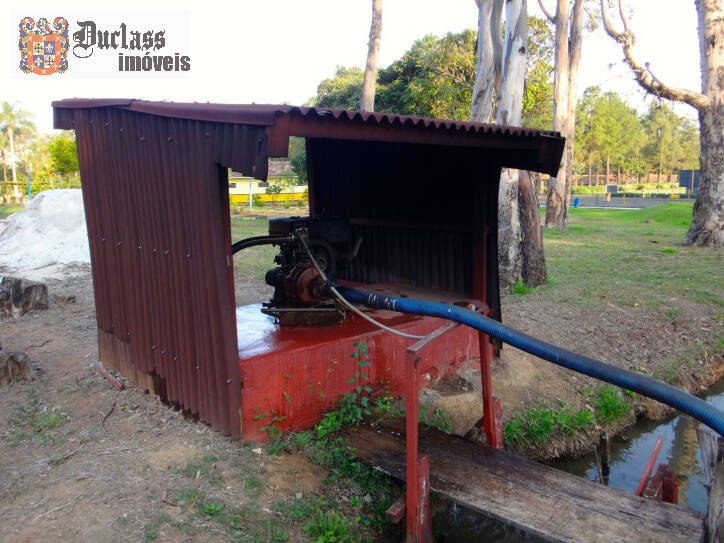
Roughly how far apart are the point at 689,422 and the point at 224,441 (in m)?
6.06

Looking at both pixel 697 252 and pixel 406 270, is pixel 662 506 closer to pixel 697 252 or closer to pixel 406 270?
pixel 406 270

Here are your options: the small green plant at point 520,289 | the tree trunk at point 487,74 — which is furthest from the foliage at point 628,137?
the small green plant at point 520,289

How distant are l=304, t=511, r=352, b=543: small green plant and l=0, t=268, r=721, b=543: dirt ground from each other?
86mm

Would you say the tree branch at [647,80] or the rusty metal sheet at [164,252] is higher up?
the tree branch at [647,80]

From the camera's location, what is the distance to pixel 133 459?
14.0 feet

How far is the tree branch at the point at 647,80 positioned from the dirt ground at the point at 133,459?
11.7 meters

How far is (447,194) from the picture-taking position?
21.7ft

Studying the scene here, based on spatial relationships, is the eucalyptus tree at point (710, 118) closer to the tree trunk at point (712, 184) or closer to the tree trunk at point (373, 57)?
the tree trunk at point (712, 184)

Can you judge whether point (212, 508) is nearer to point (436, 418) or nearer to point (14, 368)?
point (436, 418)

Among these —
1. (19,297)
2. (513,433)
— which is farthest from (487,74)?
(19,297)

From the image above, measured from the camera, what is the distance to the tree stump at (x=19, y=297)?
27.7ft

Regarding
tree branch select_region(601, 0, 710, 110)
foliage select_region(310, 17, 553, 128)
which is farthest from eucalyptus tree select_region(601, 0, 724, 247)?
foliage select_region(310, 17, 553, 128)

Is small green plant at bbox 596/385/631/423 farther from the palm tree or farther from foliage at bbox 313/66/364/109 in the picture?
the palm tree

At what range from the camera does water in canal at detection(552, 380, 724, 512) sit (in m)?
6.05
